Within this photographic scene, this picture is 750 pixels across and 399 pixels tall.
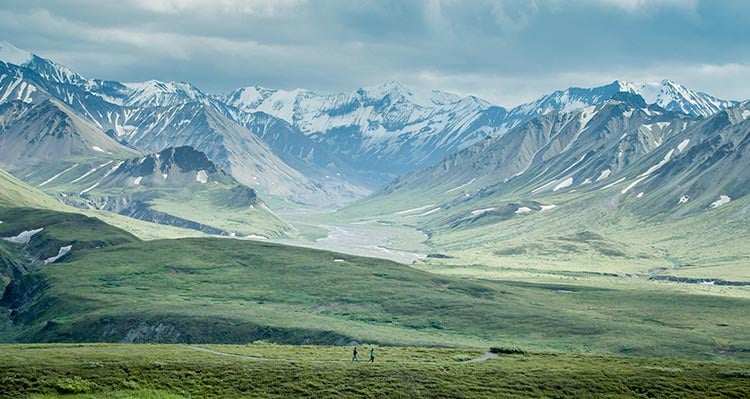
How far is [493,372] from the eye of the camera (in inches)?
3393

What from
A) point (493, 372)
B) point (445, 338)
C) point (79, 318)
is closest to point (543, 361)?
point (493, 372)

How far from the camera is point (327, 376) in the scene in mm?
80438

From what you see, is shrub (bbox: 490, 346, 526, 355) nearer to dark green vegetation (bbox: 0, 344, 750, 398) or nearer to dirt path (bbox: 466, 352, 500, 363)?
dirt path (bbox: 466, 352, 500, 363)

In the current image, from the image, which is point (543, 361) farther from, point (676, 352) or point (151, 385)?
point (676, 352)

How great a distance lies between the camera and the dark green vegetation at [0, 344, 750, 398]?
74812mm

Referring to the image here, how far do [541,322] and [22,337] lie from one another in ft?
364

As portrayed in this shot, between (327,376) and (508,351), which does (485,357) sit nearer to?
(508,351)

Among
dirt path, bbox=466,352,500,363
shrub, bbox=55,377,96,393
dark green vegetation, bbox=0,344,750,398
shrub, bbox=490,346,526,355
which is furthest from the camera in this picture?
shrub, bbox=490,346,526,355

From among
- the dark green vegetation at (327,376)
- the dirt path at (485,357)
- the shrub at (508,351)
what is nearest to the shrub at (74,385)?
the dark green vegetation at (327,376)

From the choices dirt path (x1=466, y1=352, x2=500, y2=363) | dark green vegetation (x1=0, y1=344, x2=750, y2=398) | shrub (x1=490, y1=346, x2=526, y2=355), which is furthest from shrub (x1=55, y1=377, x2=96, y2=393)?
shrub (x1=490, y1=346, x2=526, y2=355)

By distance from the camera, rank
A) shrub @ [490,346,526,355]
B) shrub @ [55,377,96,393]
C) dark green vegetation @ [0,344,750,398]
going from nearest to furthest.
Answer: shrub @ [55,377,96,393], dark green vegetation @ [0,344,750,398], shrub @ [490,346,526,355]

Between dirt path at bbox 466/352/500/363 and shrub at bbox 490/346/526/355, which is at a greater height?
shrub at bbox 490/346/526/355

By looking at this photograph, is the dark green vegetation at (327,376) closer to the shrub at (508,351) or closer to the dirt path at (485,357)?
the dirt path at (485,357)

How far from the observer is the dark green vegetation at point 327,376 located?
74812 mm
